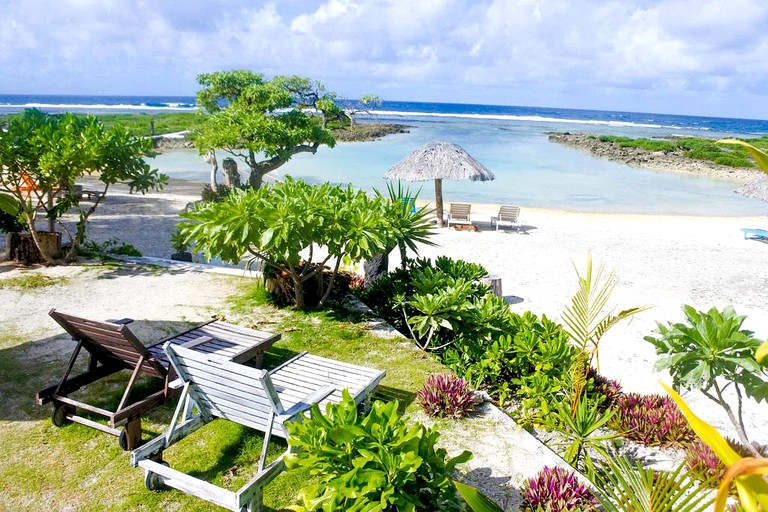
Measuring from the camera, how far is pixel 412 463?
273 cm

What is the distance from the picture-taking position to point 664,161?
40.7 metres

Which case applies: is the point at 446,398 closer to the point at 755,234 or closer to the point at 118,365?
the point at 118,365

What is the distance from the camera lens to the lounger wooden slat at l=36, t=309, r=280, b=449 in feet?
13.5

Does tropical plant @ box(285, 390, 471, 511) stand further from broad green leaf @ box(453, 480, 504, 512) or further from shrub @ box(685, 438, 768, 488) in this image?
shrub @ box(685, 438, 768, 488)

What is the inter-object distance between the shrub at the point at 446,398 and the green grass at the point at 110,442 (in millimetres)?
184

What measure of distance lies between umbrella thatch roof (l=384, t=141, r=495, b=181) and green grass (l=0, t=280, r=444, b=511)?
10.9 metres

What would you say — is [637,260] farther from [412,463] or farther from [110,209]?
[110,209]

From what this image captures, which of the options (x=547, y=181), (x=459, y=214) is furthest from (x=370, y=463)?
(x=547, y=181)

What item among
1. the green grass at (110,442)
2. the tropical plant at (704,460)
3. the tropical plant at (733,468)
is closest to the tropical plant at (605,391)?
the tropical plant at (704,460)

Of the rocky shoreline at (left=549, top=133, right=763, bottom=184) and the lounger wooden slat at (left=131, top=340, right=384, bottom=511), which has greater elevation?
the lounger wooden slat at (left=131, top=340, right=384, bottom=511)

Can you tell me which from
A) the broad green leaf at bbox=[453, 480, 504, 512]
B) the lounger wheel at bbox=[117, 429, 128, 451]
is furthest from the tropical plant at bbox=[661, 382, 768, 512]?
the lounger wheel at bbox=[117, 429, 128, 451]

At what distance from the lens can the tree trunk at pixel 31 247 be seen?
9055 mm

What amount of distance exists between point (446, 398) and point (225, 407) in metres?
1.86

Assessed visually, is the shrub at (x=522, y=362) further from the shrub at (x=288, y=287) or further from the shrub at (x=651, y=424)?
the shrub at (x=288, y=287)
